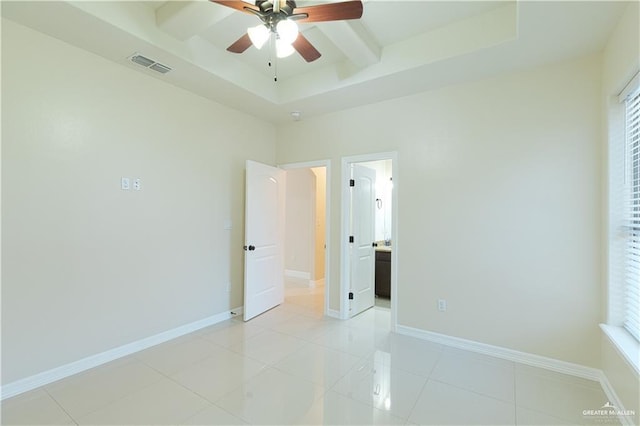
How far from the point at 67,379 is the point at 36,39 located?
108 inches

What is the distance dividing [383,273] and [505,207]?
2.33 meters

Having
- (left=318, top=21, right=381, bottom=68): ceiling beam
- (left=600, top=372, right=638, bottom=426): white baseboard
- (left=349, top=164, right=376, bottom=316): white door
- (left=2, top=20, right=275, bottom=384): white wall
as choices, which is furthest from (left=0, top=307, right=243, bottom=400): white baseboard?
(left=600, top=372, right=638, bottom=426): white baseboard

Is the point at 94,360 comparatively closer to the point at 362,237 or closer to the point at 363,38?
the point at 362,237

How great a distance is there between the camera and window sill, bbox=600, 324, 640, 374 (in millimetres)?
1790

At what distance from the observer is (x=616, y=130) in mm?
2240

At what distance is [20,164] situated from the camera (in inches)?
88.0

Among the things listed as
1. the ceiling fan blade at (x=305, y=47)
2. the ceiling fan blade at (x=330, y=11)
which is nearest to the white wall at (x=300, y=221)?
the ceiling fan blade at (x=305, y=47)

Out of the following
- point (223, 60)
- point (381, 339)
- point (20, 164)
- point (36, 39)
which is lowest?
point (381, 339)

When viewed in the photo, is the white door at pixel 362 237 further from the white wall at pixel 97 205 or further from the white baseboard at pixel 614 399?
the white baseboard at pixel 614 399

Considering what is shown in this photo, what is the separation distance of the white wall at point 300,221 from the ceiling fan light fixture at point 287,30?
3.74 meters

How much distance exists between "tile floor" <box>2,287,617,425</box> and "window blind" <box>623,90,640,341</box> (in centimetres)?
69

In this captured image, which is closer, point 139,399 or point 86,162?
point 139,399

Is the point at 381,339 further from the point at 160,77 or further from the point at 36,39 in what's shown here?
the point at 36,39

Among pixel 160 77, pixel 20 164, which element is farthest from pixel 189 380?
pixel 160 77
